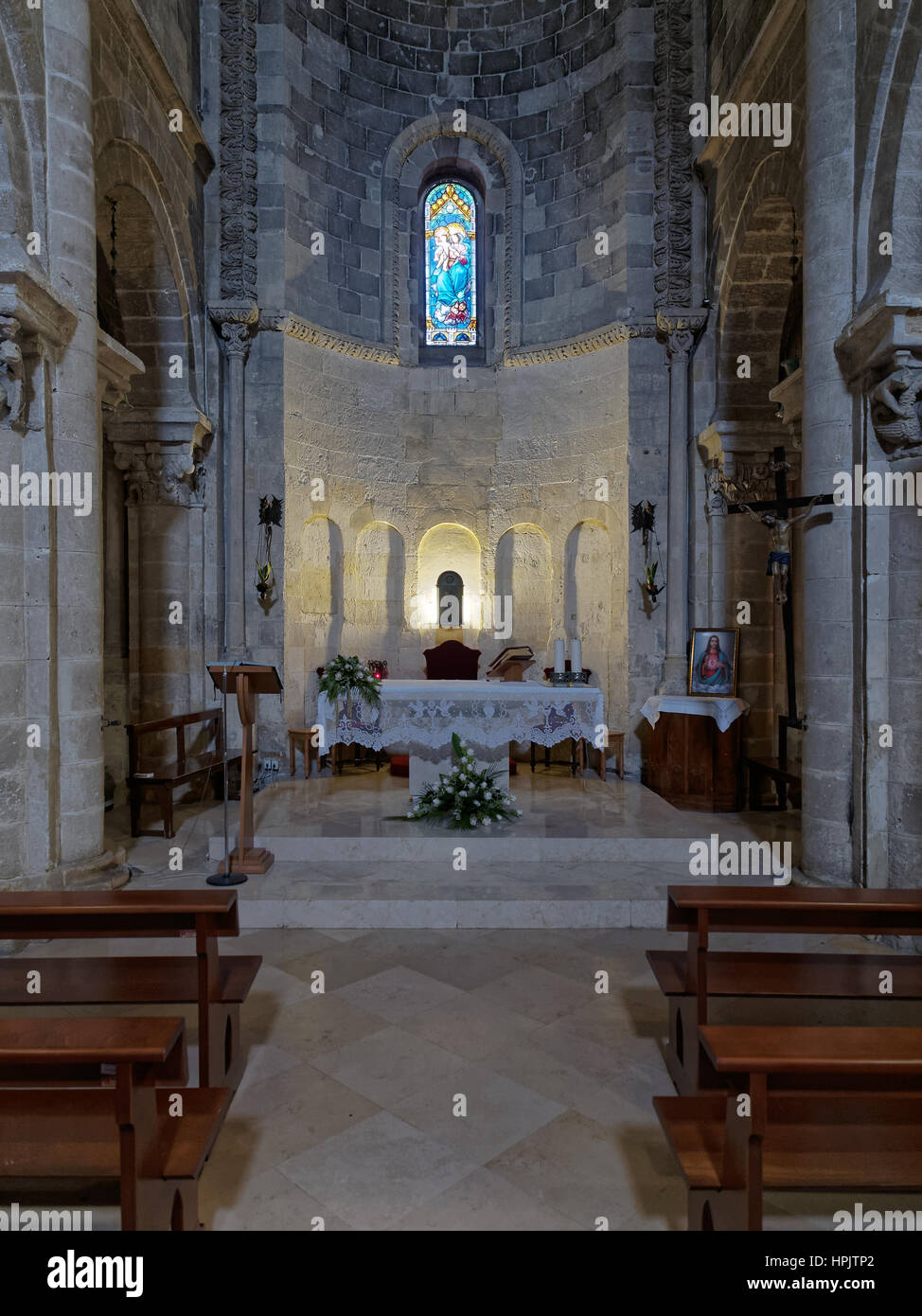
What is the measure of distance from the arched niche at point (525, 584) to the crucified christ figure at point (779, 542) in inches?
175

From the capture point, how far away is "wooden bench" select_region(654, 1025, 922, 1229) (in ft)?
6.56

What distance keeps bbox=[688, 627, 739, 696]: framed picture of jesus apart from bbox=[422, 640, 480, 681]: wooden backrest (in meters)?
2.54

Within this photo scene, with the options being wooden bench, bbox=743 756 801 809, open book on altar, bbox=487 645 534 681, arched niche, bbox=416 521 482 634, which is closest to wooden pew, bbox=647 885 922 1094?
wooden bench, bbox=743 756 801 809

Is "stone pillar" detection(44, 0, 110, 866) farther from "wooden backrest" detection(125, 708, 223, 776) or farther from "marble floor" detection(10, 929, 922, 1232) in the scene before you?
"wooden backrest" detection(125, 708, 223, 776)

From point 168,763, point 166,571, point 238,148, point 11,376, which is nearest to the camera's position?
point 11,376

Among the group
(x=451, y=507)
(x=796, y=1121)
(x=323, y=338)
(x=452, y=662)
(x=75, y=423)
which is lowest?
(x=796, y=1121)

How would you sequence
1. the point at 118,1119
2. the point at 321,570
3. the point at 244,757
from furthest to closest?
1. the point at 321,570
2. the point at 244,757
3. the point at 118,1119

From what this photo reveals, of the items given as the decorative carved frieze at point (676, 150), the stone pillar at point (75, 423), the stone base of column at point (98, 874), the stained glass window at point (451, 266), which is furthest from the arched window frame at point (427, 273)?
the stone base of column at point (98, 874)

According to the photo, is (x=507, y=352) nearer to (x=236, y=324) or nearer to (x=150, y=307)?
(x=236, y=324)

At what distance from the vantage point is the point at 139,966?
3.43 meters

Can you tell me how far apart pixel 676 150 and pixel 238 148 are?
4932 millimetres

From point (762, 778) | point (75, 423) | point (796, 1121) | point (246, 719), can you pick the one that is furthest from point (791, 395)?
point (796, 1121)

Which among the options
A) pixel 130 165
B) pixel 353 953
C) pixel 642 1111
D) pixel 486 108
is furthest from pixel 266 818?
pixel 486 108
